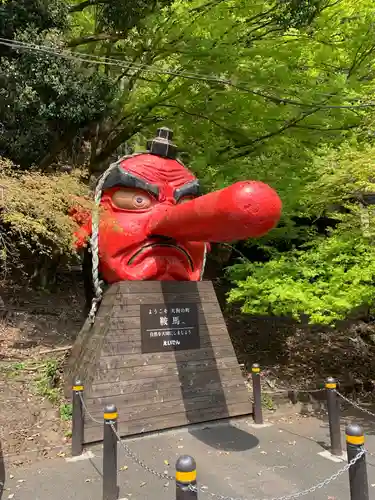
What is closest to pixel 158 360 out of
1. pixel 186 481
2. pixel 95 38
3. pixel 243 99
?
pixel 186 481

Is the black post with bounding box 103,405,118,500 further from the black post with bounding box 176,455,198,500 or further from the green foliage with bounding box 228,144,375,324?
the green foliage with bounding box 228,144,375,324

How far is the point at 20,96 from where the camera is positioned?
24.0 ft

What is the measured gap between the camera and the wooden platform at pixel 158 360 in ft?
19.9

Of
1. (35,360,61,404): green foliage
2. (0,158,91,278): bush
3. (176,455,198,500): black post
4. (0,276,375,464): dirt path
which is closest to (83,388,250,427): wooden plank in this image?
(0,276,375,464): dirt path

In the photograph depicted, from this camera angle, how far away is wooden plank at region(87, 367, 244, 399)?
5939 millimetres

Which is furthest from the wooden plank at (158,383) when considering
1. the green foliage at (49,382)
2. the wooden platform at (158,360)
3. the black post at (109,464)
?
the black post at (109,464)

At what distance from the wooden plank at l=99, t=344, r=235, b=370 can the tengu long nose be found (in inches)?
79.4

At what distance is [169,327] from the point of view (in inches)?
264

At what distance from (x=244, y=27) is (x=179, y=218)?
493 centimetres

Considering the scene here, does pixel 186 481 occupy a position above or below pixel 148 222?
below

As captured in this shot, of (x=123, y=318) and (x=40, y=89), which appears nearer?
(x=123, y=318)

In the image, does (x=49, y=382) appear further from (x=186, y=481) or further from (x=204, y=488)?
(x=186, y=481)

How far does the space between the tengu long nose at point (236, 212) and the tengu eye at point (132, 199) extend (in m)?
1.47

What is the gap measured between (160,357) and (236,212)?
295cm
